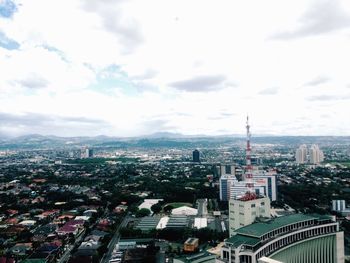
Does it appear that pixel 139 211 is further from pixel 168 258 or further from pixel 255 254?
pixel 255 254

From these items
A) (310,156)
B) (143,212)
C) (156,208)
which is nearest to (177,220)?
(143,212)

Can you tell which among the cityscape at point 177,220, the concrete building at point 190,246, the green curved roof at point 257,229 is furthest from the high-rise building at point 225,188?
the green curved roof at point 257,229

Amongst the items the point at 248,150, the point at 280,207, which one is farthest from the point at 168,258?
the point at 280,207

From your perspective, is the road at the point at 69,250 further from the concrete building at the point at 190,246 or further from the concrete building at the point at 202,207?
the concrete building at the point at 202,207

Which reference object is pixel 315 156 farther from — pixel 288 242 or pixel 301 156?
pixel 288 242

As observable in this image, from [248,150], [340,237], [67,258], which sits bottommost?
[67,258]

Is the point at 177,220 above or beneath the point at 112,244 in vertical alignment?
above

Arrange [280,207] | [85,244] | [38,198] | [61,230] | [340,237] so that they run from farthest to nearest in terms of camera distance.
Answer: [38,198]
[280,207]
[61,230]
[85,244]
[340,237]
